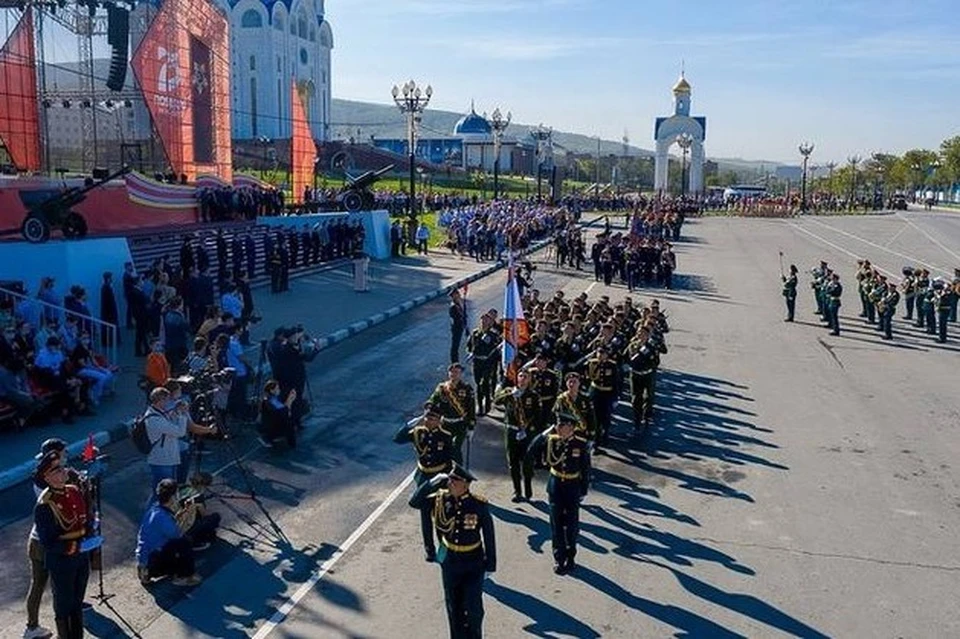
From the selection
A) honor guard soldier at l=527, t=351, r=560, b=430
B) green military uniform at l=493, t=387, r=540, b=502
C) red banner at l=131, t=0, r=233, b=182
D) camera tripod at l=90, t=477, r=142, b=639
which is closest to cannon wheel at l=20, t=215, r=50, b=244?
red banner at l=131, t=0, r=233, b=182

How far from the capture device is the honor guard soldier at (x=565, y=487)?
8.77 m

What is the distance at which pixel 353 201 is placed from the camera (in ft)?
126

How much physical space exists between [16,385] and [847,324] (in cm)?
1999

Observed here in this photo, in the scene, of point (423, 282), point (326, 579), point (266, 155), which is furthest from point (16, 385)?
point (266, 155)

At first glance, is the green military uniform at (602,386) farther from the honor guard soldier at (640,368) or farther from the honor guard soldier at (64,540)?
the honor guard soldier at (64,540)

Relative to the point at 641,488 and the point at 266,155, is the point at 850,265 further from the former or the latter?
the point at 266,155

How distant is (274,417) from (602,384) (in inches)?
171

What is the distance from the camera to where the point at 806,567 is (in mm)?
9008

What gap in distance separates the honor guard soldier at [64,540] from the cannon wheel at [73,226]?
1719 centimetres

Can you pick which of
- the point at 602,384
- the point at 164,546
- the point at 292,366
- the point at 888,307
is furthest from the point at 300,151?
the point at 164,546

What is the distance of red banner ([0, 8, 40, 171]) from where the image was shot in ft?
97.2

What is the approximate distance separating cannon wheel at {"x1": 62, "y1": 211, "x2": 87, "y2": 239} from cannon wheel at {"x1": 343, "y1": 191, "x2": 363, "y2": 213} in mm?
15577

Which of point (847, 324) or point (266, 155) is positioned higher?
point (266, 155)

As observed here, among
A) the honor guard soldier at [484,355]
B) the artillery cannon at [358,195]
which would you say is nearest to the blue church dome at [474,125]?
the artillery cannon at [358,195]
